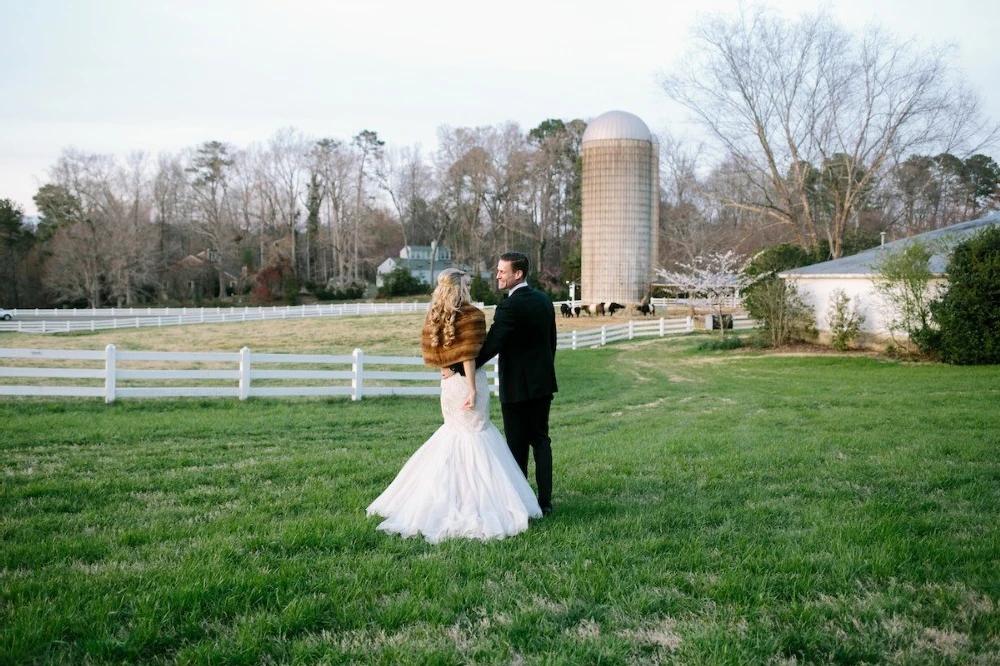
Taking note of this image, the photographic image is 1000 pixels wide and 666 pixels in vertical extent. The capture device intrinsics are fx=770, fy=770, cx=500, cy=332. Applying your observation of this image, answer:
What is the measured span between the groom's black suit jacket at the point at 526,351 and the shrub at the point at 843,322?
21392 millimetres

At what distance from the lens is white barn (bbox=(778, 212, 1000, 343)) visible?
2294 centimetres

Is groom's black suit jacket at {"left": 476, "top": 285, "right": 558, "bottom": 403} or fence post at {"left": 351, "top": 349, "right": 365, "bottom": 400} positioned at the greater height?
groom's black suit jacket at {"left": 476, "top": 285, "right": 558, "bottom": 403}

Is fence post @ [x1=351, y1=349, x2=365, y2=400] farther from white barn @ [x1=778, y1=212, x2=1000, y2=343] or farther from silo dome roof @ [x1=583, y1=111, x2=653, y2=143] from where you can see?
silo dome roof @ [x1=583, y1=111, x2=653, y2=143]

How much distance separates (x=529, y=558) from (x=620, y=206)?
4267cm

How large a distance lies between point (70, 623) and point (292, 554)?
4.12 ft

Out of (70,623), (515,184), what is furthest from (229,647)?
(515,184)

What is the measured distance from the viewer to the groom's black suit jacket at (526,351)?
5.37 m

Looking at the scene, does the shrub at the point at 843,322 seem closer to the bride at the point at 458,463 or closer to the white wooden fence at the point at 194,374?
the white wooden fence at the point at 194,374

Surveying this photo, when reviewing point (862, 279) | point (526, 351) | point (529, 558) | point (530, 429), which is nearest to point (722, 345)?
point (862, 279)

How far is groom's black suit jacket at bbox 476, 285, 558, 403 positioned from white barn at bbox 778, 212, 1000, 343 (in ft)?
65.1

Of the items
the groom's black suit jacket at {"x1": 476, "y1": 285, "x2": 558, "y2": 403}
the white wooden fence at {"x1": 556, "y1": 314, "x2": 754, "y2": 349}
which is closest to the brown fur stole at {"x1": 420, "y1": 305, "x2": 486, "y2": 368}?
the groom's black suit jacket at {"x1": 476, "y1": 285, "x2": 558, "y2": 403}

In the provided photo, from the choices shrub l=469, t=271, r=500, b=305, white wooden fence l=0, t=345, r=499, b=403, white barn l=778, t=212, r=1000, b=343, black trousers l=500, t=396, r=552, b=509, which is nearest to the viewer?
black trousers l=500, t=396, r=552, b=509

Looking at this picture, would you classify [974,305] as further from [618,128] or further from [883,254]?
[618,128]

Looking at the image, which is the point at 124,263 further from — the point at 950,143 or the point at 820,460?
the point at 820,460
